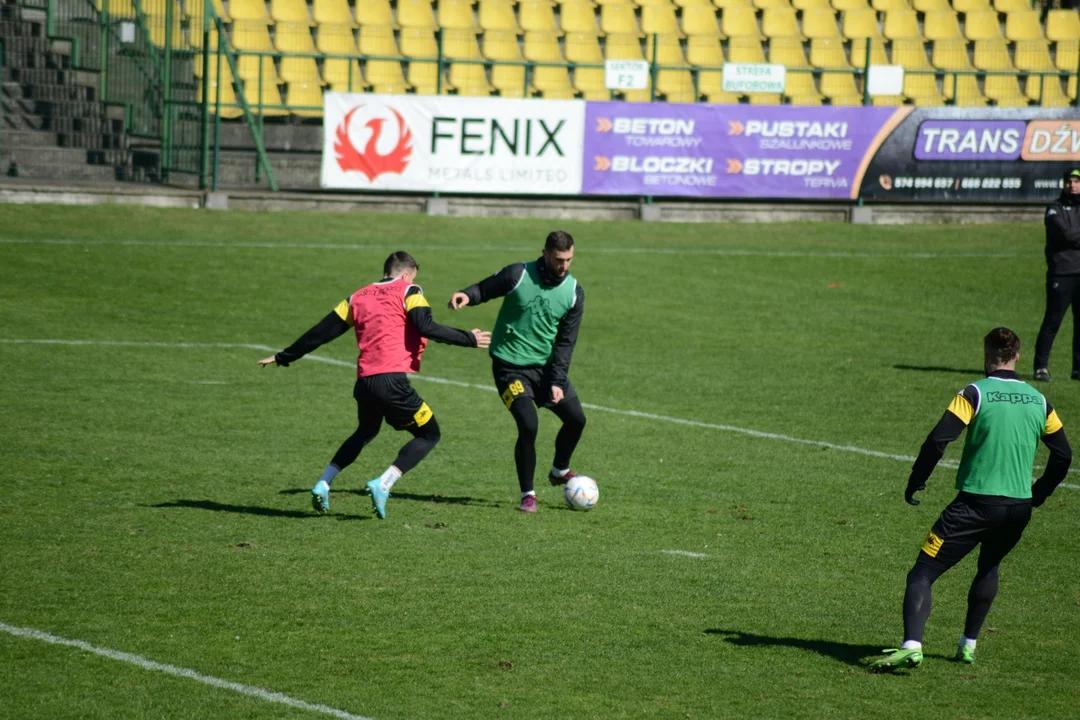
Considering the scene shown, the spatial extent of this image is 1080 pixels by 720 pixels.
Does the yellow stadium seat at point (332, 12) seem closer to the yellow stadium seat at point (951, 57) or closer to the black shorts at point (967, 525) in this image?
the yellow stadium seat at point (951, 57)

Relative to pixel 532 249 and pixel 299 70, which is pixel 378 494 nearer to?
pixel 532 249

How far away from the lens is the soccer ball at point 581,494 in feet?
33.7

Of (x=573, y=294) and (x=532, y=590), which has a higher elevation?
(x=573, y=294)

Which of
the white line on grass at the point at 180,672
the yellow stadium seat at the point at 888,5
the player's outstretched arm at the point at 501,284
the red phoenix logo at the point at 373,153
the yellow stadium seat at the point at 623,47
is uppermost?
the yellow stadium seat at the point at 888,5

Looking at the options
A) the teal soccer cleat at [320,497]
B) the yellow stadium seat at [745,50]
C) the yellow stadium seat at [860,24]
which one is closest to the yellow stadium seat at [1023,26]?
the yellow stadium seat at [860,24]

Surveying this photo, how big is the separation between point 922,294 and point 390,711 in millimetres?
18063

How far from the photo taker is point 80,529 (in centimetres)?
920

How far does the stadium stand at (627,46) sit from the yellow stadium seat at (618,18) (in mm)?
45

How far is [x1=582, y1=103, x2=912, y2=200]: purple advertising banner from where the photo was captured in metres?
27.6

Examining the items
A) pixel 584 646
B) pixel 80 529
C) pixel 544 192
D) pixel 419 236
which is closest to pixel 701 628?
pixel 584 646

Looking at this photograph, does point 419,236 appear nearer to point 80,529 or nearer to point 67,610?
point 80,529

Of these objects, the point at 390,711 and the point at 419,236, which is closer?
the point at 390,711

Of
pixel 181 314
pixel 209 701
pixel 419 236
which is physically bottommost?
pixel 209 701

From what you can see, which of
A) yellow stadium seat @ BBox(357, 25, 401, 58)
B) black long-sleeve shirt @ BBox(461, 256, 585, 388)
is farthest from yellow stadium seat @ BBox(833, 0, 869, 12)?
black long-sleeve shirt @ BBox(461, 256, 585, 388)
